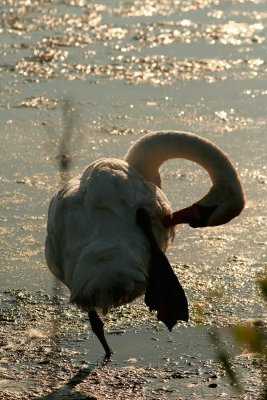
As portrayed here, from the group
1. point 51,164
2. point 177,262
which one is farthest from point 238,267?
point 51,164

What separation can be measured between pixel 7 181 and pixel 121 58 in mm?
4420

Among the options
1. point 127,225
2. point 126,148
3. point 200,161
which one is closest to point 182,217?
point 200,161

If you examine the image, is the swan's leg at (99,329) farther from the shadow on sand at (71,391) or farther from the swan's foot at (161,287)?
the swan's foot at (161,287)

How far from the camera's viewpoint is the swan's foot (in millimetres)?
5348

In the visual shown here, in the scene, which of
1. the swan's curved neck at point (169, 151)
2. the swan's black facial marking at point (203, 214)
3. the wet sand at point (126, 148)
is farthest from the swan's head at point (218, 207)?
the wet sand at point (126, 148)

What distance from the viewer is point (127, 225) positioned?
5.30 meters

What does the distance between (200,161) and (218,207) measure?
0.38 m

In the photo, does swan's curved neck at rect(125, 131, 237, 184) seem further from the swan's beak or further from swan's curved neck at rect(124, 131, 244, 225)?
the swan's beak

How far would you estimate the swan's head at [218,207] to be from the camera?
6293 millimetres

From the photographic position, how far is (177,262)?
7.57m

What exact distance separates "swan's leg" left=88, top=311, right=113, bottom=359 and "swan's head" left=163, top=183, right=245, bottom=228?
811mm

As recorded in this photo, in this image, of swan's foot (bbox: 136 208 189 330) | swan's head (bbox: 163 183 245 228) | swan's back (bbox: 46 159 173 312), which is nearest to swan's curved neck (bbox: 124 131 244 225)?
swan's head (bbox: 163 183 245 228)

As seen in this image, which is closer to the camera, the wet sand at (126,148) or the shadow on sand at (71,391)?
the shadow on sand at (71,391)

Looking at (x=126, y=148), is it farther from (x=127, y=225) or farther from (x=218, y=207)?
(x=127, y=225)
